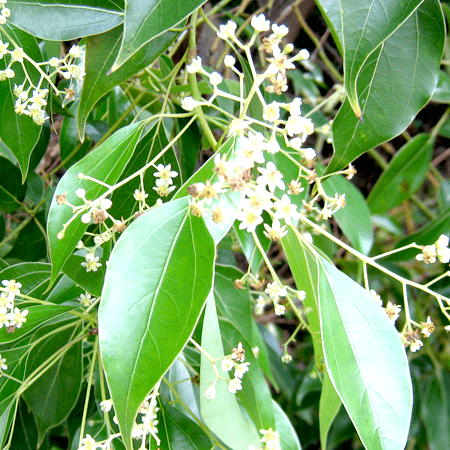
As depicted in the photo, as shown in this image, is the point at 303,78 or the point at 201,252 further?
the point at 303,78

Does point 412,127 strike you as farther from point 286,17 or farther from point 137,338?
point 137,338

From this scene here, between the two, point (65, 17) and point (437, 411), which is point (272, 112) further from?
point (437, 411)

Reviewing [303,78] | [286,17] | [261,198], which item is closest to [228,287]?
[261,198]

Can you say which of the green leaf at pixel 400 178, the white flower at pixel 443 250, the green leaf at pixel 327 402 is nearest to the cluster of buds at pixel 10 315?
the green leaf at pixel 327 402

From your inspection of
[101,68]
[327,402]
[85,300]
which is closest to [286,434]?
[327,402]

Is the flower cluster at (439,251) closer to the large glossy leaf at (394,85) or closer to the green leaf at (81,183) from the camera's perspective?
the large glossy leaf at (394,85)

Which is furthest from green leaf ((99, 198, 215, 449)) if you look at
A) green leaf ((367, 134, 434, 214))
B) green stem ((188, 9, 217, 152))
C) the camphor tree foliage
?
green leaf ((367, 134, 434, 214))
